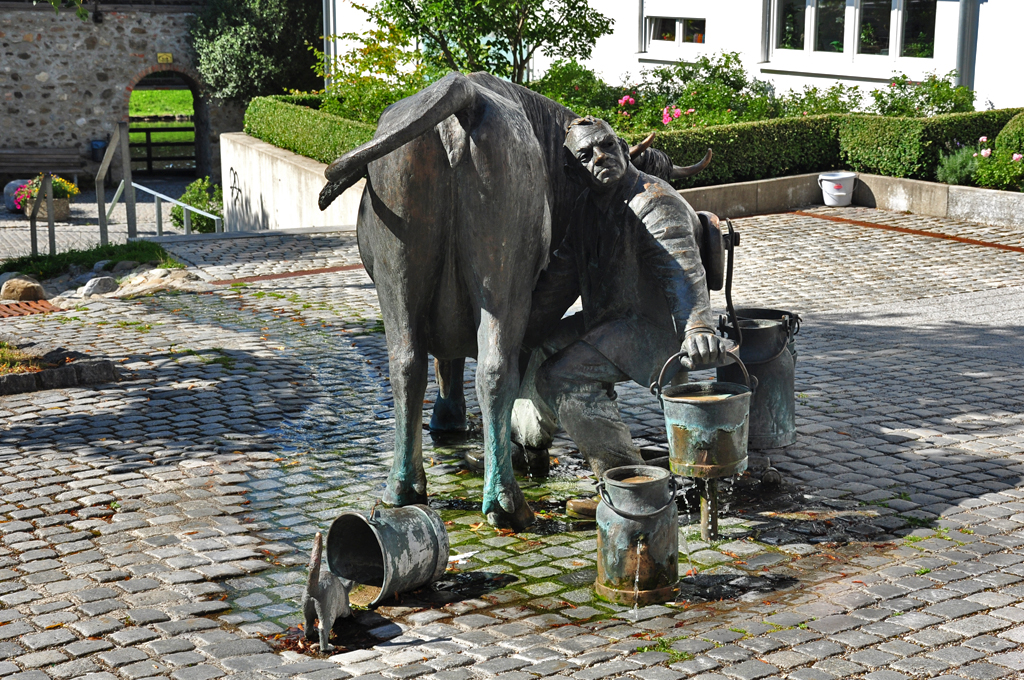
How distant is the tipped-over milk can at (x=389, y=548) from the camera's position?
4.49m

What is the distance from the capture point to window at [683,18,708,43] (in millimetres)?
18500

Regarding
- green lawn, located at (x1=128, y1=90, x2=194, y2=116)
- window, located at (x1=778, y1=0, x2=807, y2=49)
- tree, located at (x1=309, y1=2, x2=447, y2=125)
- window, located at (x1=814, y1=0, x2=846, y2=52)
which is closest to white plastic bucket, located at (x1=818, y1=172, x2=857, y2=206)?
window, located at (x1=814, y1=0, x2=846, y2=52)

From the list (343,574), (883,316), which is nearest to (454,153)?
(343,574)

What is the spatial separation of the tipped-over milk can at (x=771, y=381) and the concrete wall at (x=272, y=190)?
9.82 meters

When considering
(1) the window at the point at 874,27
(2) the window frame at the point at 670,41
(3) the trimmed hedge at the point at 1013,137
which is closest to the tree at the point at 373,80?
(2) the window frame at the point at 670,41

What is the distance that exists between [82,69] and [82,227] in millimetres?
7452

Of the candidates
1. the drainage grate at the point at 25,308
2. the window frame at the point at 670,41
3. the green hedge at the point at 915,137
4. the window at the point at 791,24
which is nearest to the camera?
the drainage grate at the point at 25,308

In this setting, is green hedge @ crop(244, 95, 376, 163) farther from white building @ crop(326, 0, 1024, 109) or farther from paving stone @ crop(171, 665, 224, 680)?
paving stone @ crop(171, 665, 224, 680)

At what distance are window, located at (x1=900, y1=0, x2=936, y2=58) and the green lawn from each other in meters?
27.0

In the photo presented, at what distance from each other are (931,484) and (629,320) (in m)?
1.79

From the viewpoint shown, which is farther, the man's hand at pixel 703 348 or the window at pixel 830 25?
the window at pixel 830 25

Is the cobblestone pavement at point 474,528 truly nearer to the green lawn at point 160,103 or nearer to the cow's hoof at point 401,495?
the cow's hoof at point 401,495

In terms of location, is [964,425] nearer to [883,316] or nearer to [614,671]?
[883,316]

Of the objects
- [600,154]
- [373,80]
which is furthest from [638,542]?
[373,80]
